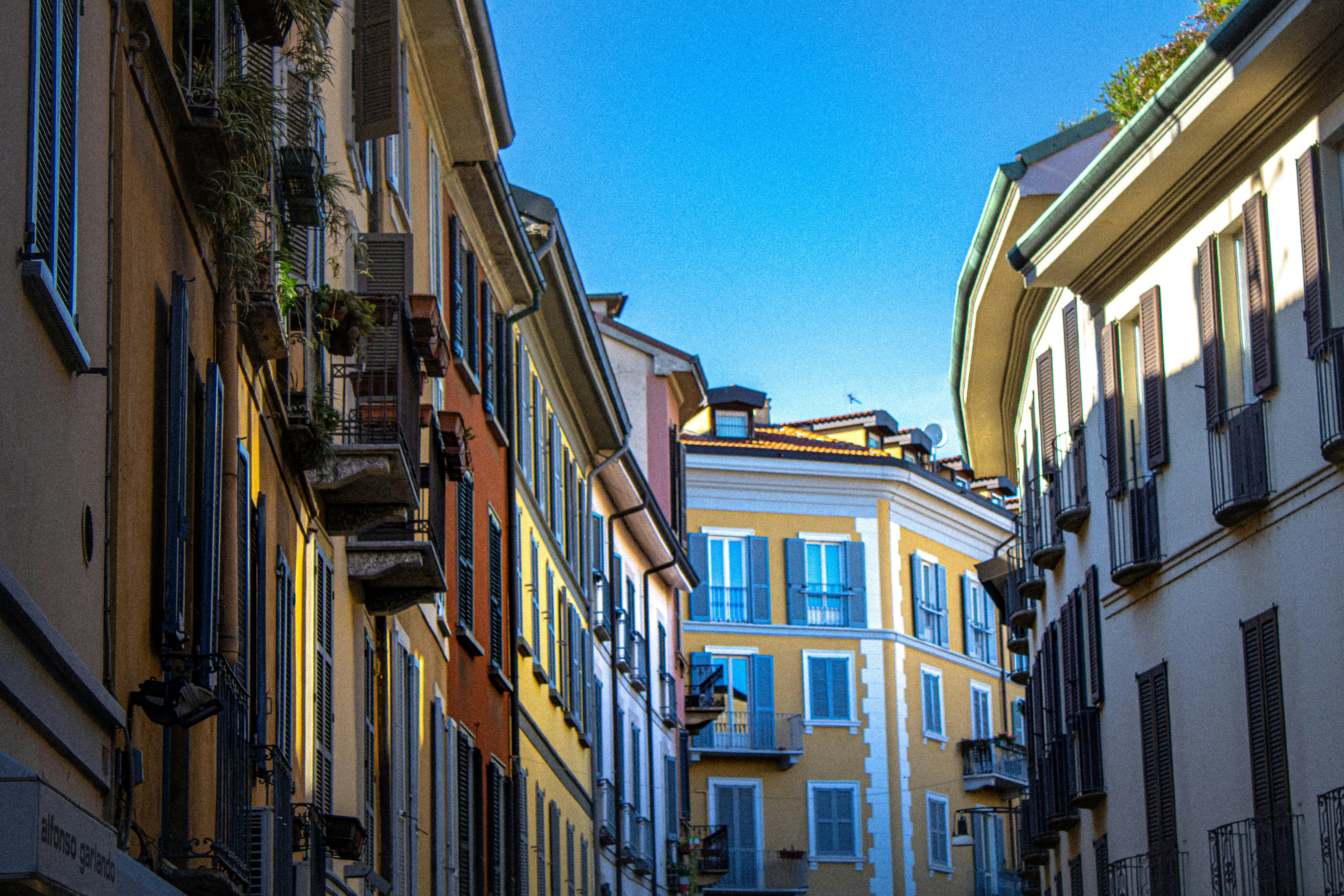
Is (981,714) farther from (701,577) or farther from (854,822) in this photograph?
(701,577)

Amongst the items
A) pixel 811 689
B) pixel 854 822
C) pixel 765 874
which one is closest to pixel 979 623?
pixel 811 689

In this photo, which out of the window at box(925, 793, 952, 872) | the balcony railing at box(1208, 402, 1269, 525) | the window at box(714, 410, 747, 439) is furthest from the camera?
the window at box(714, 410, 747, 439)

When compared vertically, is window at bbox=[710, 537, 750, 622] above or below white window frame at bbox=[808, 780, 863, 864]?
above

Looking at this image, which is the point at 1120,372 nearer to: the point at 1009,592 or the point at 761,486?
the point at 1009,592

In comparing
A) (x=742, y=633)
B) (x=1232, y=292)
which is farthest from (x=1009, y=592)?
(x=742, y=633)

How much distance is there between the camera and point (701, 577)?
50.9m

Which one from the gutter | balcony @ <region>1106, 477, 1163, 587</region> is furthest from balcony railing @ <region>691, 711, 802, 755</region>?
balcony @ <region>1106, 477, 1163, 587</region>

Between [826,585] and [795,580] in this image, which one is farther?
[826,585]

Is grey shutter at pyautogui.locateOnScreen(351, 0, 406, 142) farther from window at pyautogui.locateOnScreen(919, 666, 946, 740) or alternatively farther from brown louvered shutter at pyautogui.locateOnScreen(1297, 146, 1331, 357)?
window at pyautogui.locateOnScreen(919, 666, 946, 740)

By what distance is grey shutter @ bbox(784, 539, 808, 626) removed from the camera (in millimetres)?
51531

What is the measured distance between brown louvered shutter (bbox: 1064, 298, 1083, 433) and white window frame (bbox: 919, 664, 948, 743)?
1152 inches

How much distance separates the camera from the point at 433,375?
50.7 ft

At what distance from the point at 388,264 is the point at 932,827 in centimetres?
3850

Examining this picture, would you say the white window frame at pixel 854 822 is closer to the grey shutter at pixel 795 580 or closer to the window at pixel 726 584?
the grey shutter at pixel 795 580
